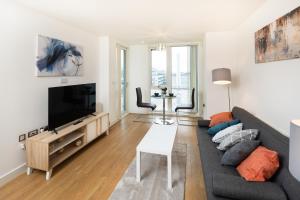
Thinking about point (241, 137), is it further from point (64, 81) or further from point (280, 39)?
point (64, 81)

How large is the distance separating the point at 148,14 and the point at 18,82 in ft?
7.40

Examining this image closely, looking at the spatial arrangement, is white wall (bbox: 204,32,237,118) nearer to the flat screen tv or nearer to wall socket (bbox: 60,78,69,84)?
the flat screen tv

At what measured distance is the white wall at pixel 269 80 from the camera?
1902mm

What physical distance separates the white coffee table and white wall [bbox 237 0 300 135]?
1364 mm

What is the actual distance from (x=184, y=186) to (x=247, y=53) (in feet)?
8.63

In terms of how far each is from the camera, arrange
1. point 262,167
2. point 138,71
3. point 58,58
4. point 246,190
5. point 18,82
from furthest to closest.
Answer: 1. point 138,71
2. point 58,58
3. point 18,82
4. point 262,167
5. point 246,190

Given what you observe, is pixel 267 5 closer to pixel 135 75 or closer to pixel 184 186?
pixel 184 186

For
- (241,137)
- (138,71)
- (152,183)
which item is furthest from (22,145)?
(138,71)

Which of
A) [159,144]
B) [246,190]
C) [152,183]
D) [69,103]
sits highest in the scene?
[69,103]

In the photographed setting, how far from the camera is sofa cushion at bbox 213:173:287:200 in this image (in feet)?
4.39

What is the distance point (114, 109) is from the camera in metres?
5.10

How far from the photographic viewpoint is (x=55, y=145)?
267cm

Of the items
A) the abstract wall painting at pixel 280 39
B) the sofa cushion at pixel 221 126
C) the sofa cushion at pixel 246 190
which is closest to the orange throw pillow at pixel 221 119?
the sofa cushion at pixel 221 126

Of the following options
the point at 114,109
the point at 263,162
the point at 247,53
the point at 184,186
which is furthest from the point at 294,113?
the point at 114,109
